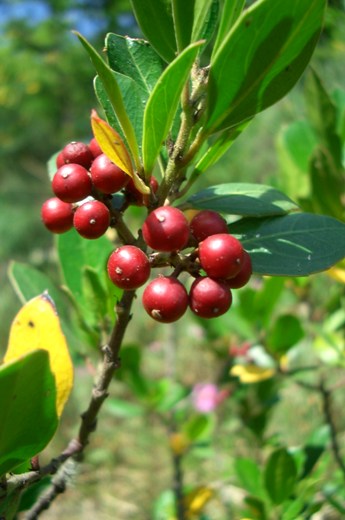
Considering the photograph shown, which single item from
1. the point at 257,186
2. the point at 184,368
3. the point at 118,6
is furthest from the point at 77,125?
the point at 257,186

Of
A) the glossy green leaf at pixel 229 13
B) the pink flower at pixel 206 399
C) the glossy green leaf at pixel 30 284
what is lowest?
the pink flower at pixel 206 399

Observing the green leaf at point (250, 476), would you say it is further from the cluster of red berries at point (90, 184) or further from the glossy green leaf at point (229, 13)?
the glossy green leaf at point (229, 13)

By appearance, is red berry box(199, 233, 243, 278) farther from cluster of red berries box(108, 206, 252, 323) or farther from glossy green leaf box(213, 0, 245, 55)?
glossy green leaf box(213, 0, 245, 55)

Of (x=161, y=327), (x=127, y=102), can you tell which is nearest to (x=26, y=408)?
(x=127, y=102)

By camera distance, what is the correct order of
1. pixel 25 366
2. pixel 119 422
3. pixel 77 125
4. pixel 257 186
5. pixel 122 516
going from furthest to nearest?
pixel 77 125 < pixel 119 422 < pixel 122 516 < pixel 257 186 < pixel 25 366

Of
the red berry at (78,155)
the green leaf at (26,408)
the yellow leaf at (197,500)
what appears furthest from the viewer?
the yellow leaf at (197,500)

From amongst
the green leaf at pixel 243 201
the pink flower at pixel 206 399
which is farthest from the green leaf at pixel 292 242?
the pink flower at pixel 206 399

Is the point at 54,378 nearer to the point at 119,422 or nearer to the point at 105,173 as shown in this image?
the point at 105,173
